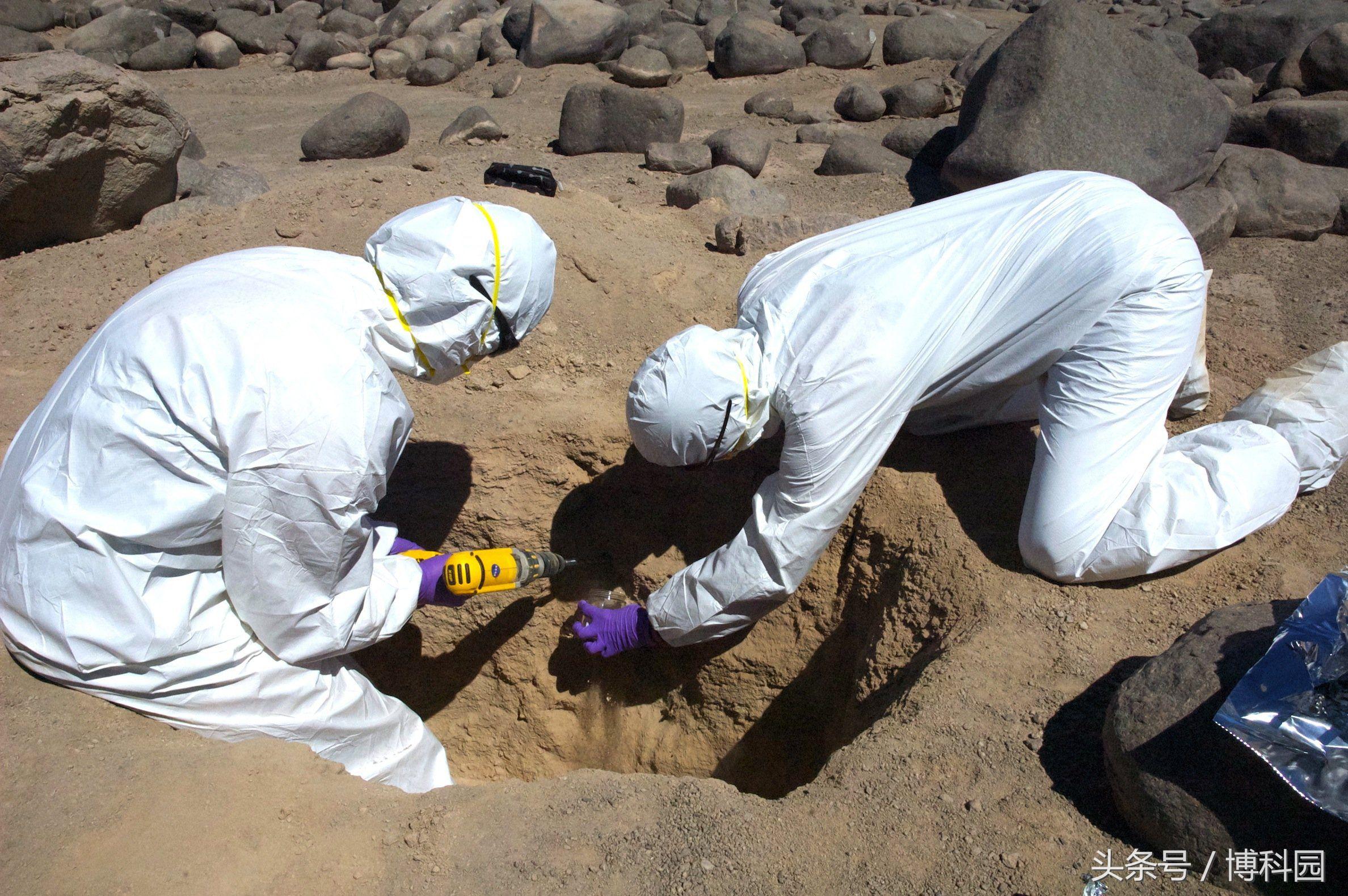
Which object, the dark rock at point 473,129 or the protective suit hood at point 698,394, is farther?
the dark rock at point 473,129

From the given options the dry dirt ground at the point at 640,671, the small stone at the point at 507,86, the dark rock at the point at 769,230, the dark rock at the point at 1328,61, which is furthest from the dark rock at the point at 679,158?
the dark rock at the point at 1328,61

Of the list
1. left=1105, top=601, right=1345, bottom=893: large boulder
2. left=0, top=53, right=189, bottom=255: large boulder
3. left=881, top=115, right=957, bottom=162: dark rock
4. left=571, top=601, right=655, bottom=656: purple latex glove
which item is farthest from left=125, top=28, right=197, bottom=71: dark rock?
left=1105, top=601, right=1345, bottom=893: large boulder

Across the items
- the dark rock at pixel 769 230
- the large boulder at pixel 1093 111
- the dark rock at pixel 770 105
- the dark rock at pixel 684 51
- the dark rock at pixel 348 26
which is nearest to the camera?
the dark rock at pixel 769 230

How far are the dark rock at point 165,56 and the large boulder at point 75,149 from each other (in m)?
5.64

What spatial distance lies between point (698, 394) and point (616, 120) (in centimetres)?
461

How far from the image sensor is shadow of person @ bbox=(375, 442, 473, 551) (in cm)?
314

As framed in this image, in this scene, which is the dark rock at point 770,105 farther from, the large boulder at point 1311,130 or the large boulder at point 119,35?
the large boulder at point 119,35

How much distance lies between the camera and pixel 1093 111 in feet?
15.0

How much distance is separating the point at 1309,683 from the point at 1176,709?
0.77ft

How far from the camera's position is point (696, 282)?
3816 millimetres

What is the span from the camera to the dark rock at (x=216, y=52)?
9.19 m

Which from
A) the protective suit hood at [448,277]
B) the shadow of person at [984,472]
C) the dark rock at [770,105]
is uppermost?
the protective suit hood at [448,277]

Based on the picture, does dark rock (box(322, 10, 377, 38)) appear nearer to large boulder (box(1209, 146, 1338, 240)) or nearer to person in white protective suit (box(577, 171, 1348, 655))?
large boulder (box(1209, 146, 1338, 240))

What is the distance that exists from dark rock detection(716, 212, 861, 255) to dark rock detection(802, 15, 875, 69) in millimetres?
4851
